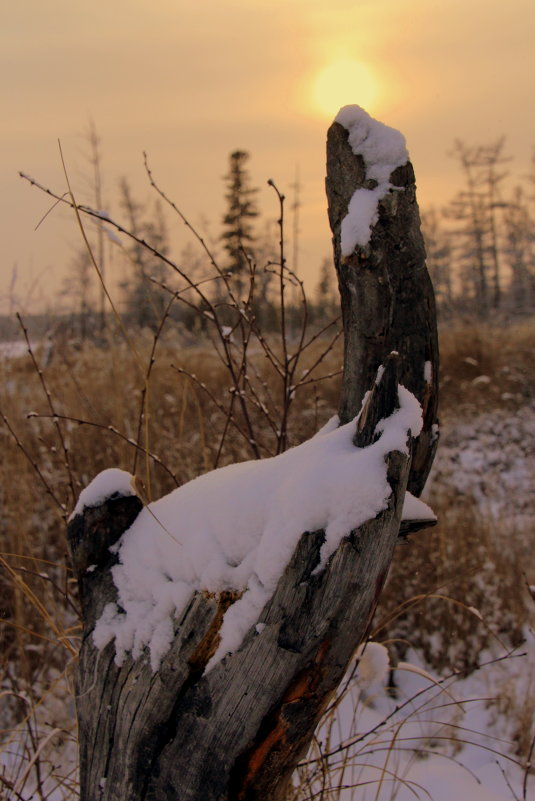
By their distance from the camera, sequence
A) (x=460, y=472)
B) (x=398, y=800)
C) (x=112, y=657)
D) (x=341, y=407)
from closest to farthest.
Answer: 1. (x=112, y=657)
2. (x=341, y=407)
3. (x=398, y=800)
4. (x=460, y=472)

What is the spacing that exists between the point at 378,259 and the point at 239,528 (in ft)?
2.09

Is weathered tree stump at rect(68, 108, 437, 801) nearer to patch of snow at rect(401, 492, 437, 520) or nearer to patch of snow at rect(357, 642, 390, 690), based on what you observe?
patch of snow at rect(401, 492, 437, 520)

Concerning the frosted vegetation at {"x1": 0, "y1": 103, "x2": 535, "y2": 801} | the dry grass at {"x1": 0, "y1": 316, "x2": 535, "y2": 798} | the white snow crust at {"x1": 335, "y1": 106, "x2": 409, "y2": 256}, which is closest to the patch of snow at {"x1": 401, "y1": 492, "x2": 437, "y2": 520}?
the frosted vegetation at {"x1": 0, "y1": 103, "x2": 535, "y2": 801}

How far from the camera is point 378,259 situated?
1.25 meters

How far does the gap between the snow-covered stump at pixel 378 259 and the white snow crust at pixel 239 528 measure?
8.7 inches

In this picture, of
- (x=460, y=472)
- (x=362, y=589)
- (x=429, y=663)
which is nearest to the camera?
(x=362, y=589)

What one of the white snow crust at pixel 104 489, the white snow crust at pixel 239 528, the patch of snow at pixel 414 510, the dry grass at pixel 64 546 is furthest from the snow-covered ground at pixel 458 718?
the white snow crust at pixel 104 489

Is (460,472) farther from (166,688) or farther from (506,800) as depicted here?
(166,688)

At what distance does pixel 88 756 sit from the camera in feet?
4.27

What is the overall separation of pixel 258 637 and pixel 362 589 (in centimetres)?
Result: 21

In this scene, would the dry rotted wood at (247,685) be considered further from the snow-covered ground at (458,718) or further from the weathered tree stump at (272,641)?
the snow-covered ground at (458,718)

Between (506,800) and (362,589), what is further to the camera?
(506,800)

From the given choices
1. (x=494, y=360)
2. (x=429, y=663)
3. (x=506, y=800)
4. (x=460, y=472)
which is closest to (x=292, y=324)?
(x=494, y=360)

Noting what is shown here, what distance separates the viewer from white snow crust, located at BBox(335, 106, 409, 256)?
1229 millimetres
